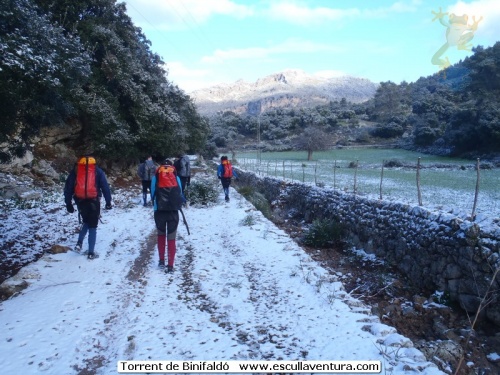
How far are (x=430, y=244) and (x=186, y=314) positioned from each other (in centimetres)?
497

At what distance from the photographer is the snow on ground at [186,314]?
11.1 ft

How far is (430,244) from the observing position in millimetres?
6605

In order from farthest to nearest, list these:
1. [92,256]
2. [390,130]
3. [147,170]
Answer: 1. [390,130]
2. [147,170]
3. [92,256]

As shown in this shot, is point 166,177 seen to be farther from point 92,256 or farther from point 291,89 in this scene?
point 291,89

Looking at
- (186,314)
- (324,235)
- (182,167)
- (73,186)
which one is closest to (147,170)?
(182,167)

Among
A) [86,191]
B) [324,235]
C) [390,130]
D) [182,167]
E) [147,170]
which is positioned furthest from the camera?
[390,130]

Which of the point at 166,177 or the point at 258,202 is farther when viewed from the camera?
the point at 258,202

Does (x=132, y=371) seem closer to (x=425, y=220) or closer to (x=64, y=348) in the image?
(x=64, y=348)

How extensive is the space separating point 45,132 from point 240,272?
1266 cm

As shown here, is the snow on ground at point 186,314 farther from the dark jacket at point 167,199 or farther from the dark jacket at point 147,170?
the dark jacket at point 147,170

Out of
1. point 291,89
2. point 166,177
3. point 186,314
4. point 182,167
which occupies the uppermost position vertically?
point 291,89

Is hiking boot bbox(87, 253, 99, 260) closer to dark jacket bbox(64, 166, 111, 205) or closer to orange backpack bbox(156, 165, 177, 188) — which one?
dark jacket bbox(64, 166, 111, 205)

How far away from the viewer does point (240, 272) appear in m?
5.88

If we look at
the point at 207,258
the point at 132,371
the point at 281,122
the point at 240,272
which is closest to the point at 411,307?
the point at 240,272
